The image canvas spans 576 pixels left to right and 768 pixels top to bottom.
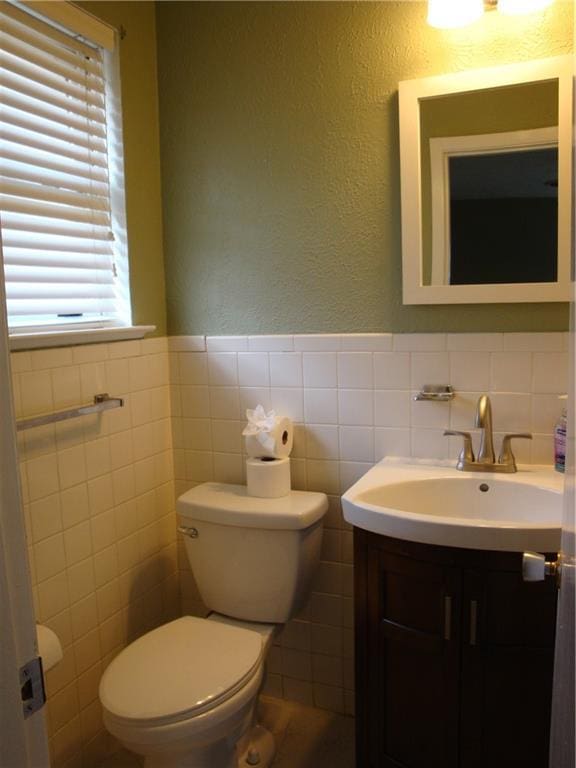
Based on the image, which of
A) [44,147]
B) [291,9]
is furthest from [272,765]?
[291,9]

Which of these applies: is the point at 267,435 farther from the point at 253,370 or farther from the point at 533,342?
the point at 533,342

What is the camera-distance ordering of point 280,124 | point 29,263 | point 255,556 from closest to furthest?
1. point 29,263
2. point 255,556
3. point 280,124

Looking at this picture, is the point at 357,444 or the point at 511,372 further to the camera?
the point at 357,444

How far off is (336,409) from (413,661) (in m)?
0.76

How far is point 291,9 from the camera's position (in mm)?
1846

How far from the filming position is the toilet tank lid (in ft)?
5.70

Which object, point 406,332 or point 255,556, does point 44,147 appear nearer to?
point 406,332

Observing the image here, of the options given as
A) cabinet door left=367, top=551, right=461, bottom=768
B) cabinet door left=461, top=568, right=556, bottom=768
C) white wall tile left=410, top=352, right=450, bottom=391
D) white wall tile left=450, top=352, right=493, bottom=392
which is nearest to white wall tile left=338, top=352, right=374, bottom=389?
white wall tile left=410, top=352, right=450, bottom=391

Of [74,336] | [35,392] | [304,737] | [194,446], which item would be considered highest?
[74,336]

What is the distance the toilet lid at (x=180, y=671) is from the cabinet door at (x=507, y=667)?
55 cm

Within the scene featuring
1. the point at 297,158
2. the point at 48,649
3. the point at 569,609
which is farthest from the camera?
the point at 297,158

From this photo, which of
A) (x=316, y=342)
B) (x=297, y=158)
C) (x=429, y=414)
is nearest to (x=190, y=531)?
(x=316, y=342)

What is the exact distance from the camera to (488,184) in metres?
1.66

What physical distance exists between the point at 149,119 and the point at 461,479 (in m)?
1.51
